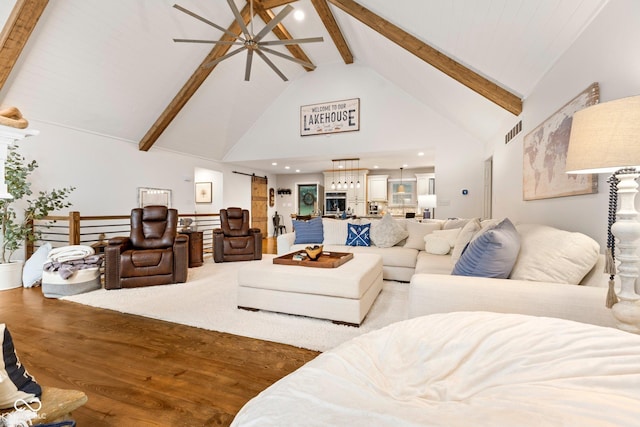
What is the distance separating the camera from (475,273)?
1.72 m

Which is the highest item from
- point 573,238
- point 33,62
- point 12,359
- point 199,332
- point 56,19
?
point 56,19

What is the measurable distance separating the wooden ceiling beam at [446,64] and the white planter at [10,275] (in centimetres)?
580

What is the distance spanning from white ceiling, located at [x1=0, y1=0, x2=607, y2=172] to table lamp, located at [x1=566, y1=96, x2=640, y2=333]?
1.34 meters

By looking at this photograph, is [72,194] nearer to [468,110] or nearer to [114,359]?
[114,359]

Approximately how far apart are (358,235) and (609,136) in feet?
11.2

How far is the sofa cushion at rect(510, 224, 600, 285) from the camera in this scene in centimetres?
155

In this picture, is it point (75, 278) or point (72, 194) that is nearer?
point (75, 278)

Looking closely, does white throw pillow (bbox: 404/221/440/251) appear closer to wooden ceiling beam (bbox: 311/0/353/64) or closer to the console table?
the console table

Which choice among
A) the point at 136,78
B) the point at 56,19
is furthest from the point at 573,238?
the point at 136,78

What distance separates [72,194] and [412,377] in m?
6.09

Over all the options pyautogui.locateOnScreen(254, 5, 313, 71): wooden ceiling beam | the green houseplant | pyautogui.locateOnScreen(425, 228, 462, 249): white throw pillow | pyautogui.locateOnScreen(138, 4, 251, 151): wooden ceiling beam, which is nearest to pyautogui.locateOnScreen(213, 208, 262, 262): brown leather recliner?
pyautogui.locateOnScreen(138, 4, 251, 151): wooden ceiling beam

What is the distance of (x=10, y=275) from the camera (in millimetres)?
3676

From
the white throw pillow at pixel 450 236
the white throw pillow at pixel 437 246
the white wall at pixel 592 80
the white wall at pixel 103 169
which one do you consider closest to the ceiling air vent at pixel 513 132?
the white wall at pixel 592 80

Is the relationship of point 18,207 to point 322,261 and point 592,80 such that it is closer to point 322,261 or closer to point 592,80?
point 322,261
